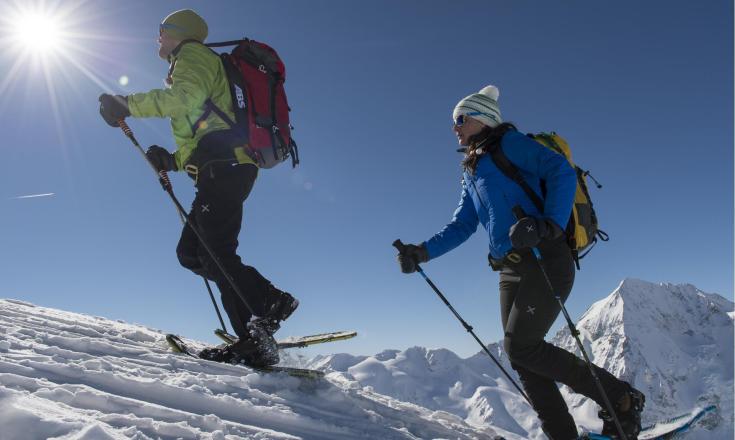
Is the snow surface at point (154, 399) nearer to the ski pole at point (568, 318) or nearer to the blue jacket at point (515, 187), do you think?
the ski pole at point (568, 318)

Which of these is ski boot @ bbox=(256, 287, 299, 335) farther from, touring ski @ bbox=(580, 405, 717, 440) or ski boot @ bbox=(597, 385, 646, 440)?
ski boot @ bbox=(597, 385, 646, 440)

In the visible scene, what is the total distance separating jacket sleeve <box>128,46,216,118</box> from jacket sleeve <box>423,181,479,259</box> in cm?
273

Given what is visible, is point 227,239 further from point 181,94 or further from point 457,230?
point 457,230

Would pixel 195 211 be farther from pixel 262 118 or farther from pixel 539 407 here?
pixel 539 407

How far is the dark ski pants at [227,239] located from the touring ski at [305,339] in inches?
16.5

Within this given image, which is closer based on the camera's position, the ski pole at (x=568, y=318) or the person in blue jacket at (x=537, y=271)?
the ski pole at (x=568, y=318)

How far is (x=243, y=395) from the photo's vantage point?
3625mm

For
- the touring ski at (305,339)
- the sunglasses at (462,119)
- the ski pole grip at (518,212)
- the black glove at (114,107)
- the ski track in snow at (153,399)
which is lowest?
the ski track in snow at (153,399)

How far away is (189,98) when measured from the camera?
4586 millimetres

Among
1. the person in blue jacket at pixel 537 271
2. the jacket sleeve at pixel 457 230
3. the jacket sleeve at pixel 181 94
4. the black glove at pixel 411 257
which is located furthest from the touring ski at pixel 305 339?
the jacket sleeve at pixel 181 94

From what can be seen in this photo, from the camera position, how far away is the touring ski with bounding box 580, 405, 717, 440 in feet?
13.4

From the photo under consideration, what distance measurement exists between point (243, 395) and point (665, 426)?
385 centimetres

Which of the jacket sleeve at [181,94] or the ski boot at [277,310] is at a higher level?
the jacket sleeve at [181,94]

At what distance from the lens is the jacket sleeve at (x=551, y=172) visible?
3.83 m
